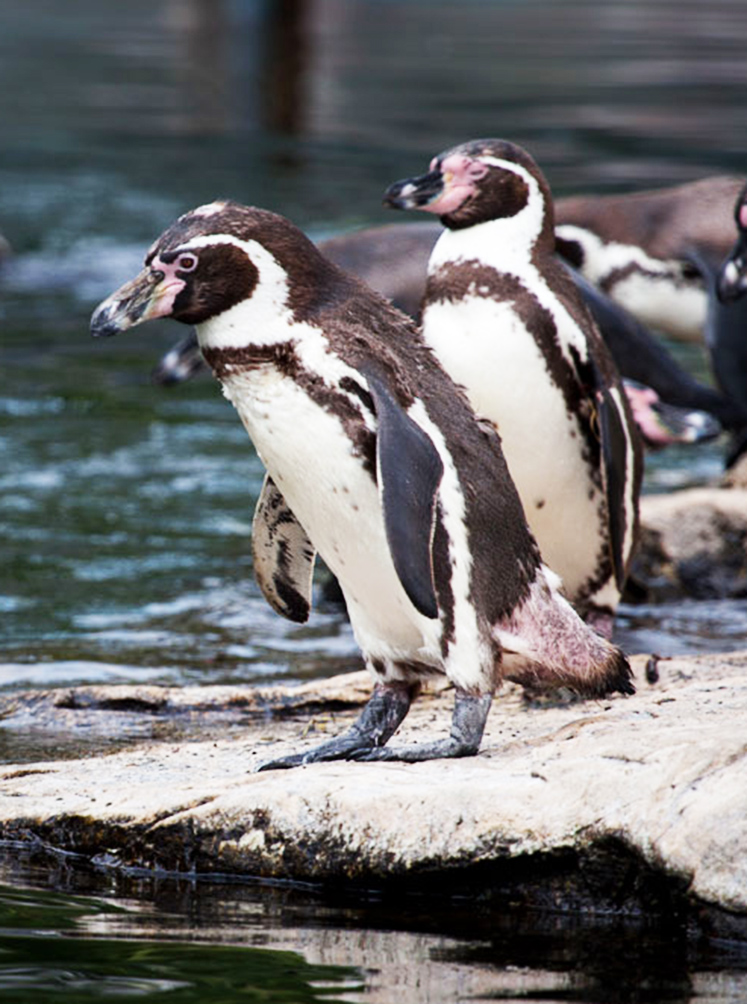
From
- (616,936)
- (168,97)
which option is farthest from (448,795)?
(168,97)

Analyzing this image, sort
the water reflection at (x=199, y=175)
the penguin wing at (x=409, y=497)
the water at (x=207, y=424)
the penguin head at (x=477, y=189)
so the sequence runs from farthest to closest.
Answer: the water reflection at (x=199, y=175)
the penguin head at (x=477, y=189)
the penguin wing at (x=409, y=497)
the water at (x=207, y=424)

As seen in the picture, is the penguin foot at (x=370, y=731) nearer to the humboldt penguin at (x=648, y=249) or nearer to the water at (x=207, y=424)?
the water at (x=207, y=424)

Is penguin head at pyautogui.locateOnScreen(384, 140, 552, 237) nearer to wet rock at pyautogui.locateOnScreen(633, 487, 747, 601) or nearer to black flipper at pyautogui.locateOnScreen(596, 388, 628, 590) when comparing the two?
black flipper at pyautogui.locateOnScreen(596, 388, 628, 590)

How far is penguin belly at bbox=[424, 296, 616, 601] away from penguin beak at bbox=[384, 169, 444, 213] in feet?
0.92

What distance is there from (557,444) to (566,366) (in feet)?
0.67

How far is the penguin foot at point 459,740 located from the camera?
3807mm

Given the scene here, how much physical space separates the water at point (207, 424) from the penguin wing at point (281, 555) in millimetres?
736

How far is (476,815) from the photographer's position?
343 cm

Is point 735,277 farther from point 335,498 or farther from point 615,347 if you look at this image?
point 335,498

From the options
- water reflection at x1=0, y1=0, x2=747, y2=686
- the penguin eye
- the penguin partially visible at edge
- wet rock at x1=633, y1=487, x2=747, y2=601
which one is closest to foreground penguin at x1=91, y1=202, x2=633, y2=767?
the penguin eye

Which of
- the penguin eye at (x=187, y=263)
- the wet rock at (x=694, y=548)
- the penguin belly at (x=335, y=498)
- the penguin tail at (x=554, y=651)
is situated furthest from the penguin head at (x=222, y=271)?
the wet rock at (x=694, y=548)

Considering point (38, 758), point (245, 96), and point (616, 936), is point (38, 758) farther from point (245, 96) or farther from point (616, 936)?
point (245, 96)

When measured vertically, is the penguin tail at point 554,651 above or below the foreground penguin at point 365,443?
below

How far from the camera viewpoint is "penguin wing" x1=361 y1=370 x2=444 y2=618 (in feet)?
11.7
